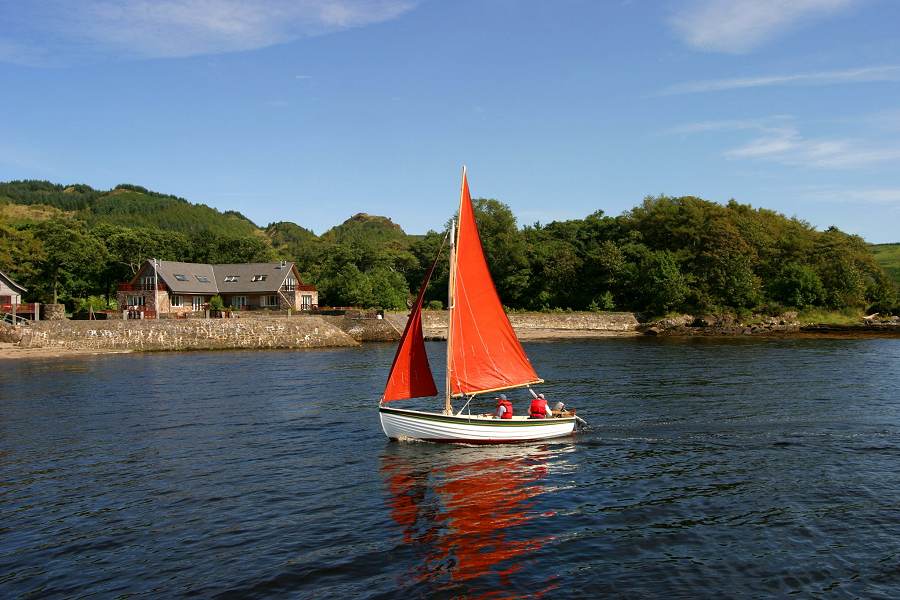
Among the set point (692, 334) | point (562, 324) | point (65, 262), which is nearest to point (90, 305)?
point (65, 262)

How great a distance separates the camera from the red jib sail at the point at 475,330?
2902cm

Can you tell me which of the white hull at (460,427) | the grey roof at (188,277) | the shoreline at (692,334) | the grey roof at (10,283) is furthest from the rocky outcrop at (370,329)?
the white hull at (460,427)

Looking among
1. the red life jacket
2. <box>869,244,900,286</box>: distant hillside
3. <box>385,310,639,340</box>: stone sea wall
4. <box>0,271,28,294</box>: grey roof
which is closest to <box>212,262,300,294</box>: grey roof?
<box>385,310,639,340</box>: stone sea wall

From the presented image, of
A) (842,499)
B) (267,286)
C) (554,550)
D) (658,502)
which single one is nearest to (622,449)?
(658,502)

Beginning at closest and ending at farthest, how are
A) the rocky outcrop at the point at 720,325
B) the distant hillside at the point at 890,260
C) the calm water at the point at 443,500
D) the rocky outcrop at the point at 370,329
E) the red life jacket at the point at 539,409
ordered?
the calm water at the point at 443,500, the red life jacket at the point at 539,409, the rocky outcrop at the point at 370,329, the rocky outcrop at the point at 720,325, the distant hillside at the point at 890,260

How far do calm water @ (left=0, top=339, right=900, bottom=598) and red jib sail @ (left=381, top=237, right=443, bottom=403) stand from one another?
228cm

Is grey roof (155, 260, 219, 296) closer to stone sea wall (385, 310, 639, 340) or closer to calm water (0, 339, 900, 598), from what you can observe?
stone sea wall (385, 310, 639, 340)

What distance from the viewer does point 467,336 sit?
29.9 metres

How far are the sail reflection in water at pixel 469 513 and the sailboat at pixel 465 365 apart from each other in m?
0.81

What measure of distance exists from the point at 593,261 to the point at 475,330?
302ft

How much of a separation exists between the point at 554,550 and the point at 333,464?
11064 millimetres

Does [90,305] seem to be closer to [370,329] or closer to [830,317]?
[370,329]

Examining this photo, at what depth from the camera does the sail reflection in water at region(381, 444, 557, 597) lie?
647 inches

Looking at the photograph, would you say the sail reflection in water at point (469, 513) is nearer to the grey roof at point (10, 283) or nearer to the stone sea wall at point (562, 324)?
the stone sea wall at point (562, 324)
